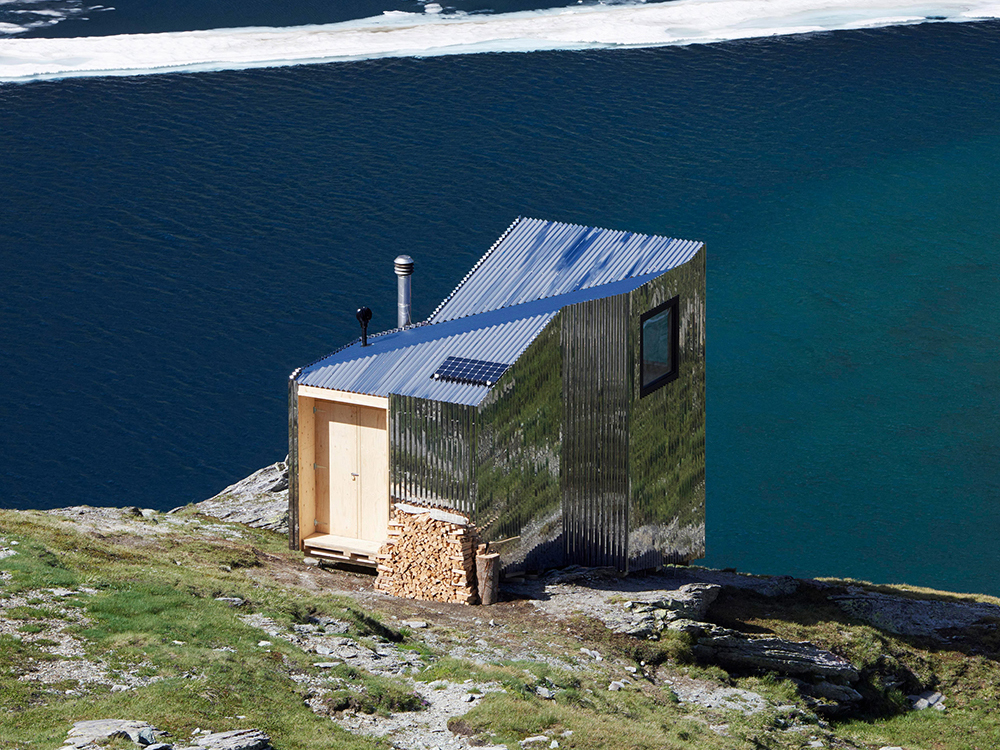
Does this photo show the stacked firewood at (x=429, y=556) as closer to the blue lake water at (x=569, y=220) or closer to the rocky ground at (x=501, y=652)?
the rocky ground at (x=501, y=652)

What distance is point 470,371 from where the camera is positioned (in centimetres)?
2569

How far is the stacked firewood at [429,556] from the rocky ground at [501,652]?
23.8 inches

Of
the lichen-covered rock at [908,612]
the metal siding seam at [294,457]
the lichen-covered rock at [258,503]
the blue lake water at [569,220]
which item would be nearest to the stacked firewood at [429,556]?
the metal siding seam at [294,457]

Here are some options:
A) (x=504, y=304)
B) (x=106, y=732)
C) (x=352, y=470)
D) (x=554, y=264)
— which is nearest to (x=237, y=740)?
(x=106, y=732)

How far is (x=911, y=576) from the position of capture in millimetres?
47781

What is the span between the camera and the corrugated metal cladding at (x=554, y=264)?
95.8ft

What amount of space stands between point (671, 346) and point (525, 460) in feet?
16.1

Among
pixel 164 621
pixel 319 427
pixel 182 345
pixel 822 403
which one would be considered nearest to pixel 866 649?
pixel 319 427

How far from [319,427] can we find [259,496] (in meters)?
7.24

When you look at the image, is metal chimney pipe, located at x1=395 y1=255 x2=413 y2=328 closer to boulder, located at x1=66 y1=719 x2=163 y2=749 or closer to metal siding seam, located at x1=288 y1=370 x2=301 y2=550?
metal siding seam, located at x1=288 y1=370 x2=301 y2=550

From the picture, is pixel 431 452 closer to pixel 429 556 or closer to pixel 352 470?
pixel 429 556

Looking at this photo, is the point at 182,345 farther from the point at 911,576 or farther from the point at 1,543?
the point at 1,543

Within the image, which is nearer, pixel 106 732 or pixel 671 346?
pixel 106 732

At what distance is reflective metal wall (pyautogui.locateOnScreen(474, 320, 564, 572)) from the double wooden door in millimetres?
2251
